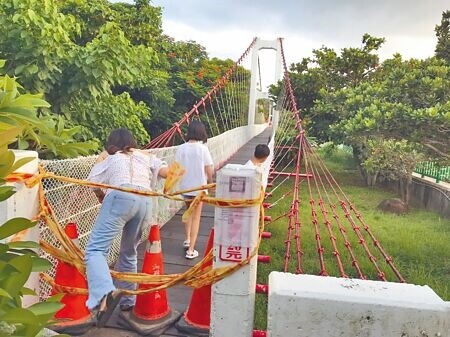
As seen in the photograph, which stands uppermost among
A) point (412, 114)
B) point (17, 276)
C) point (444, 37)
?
point (444, 37)

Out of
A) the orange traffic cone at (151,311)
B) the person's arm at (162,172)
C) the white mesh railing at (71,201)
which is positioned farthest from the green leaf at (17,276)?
the person's arm at (162,172)

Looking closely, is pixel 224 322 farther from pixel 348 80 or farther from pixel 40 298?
pixel 348 80

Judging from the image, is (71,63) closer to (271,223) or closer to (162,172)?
(162,172)

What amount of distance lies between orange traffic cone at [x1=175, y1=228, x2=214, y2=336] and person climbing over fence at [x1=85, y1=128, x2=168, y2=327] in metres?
0.29

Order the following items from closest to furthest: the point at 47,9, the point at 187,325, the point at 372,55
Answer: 1. the point at 187,325
2. the point at 47,9
3. the point at 372,55

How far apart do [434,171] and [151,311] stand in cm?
882

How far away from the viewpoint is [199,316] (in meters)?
2.04

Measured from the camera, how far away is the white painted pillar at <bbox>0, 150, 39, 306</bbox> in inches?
67.3

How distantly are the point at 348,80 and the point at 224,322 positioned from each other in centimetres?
1121

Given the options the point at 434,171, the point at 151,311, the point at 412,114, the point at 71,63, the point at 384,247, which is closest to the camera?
the point at 151,311

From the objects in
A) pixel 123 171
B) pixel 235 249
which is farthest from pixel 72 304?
pixel 235 249

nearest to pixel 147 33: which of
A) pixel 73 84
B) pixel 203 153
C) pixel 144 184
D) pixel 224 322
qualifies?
pixel 73 84

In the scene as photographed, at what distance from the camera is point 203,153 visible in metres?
3.13

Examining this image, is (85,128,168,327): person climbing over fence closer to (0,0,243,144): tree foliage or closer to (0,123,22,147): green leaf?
(0,123,22,147): green leaf
